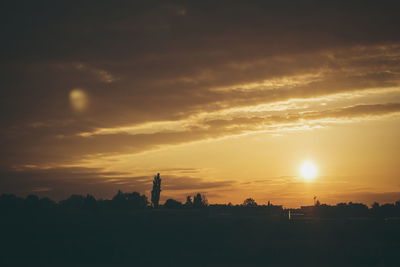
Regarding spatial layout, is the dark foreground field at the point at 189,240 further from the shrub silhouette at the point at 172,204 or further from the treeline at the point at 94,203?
the shrub silhouette at the point at 172,204

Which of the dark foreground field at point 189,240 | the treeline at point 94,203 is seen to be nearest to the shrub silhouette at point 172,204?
the treeline at point 94,203

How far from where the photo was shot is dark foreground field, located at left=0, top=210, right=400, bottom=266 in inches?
2320

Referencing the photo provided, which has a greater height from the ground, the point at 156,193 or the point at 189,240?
the point at 156,193

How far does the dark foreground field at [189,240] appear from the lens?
58938mm

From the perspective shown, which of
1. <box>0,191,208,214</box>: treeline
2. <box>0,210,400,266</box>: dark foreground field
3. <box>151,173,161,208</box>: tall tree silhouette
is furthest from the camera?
<box>151,173,161,208</box>: tall tree silhouette

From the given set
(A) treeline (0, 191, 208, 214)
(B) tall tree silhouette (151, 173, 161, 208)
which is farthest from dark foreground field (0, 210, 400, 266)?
(B) tall tree silhouette (151, 173, 161, 208)

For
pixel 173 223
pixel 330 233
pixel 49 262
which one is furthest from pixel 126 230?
pixel 330 233

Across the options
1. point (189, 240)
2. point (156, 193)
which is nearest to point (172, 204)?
point (156, 193)

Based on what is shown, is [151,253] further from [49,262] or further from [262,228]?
[262,228]

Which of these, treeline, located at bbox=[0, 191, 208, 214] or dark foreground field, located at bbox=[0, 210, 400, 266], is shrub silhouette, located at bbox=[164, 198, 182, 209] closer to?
treeline, located at bbox=[0, 191, 208, 214]

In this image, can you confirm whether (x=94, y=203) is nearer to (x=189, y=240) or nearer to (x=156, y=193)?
(x=156, y=193)

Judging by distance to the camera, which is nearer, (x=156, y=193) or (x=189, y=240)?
(x=189, y=240)

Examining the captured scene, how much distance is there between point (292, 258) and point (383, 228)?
59.7ft

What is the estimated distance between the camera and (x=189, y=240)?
63.9 metres
